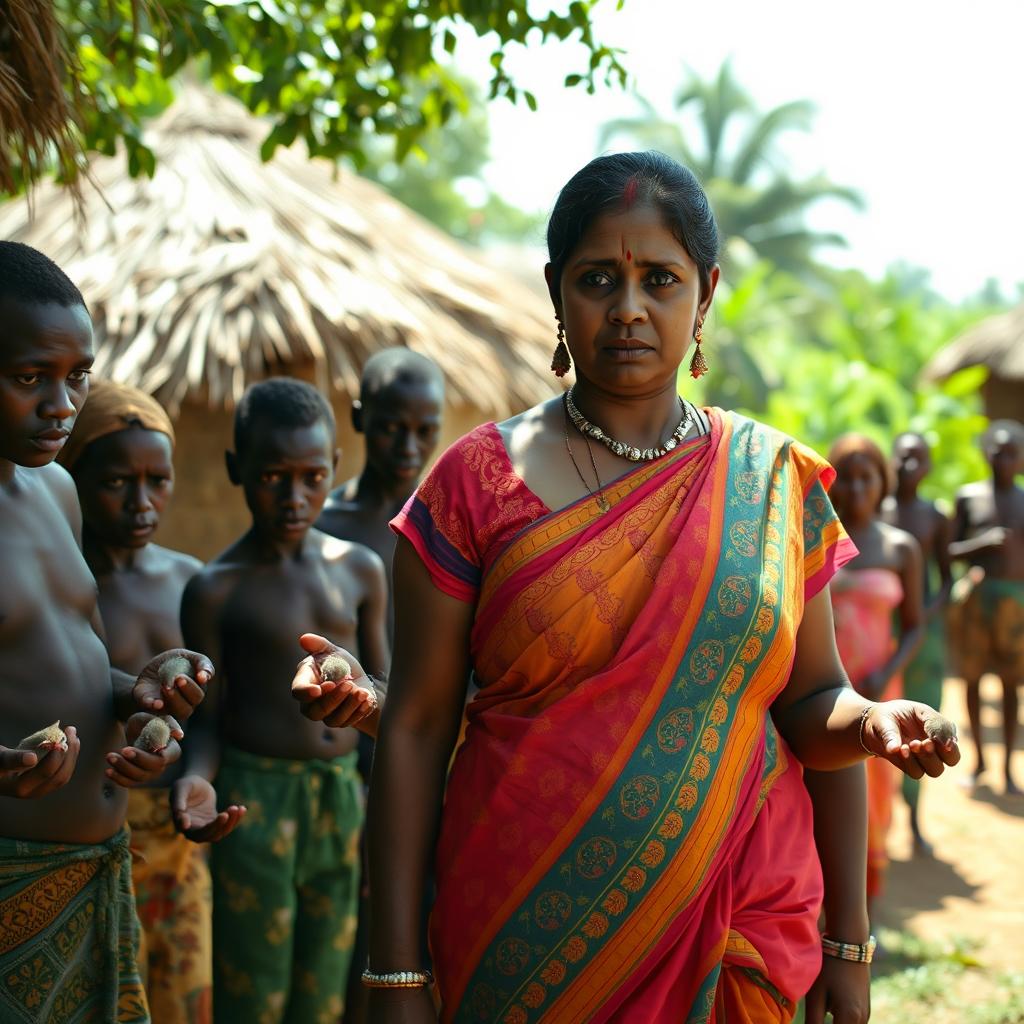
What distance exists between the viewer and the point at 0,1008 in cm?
227

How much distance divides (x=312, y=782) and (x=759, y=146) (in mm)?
34132

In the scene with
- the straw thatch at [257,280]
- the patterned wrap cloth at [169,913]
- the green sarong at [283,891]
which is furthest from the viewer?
the straw thatch at [257,280]

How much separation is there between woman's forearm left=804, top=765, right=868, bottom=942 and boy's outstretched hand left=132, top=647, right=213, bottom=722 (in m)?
1.12

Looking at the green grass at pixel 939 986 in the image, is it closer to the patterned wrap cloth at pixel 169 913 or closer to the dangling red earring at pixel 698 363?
the patterned wrap cloth at pixel 169 913

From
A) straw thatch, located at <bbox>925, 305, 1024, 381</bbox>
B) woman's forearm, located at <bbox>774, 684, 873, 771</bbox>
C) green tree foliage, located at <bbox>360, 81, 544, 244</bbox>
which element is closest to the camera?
woman's forearm, located at <bbox>774, 684, 873, 771</bbox>

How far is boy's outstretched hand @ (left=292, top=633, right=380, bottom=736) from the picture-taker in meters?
1.85

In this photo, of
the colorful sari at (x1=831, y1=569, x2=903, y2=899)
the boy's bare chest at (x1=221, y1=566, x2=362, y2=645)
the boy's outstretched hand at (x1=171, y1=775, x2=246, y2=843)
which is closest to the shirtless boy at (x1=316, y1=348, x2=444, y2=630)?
the boy's bare chest at (x1=221, y1=566, x2=362, y2=645)

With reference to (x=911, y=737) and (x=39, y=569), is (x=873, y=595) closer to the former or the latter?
(x=911, y=737)

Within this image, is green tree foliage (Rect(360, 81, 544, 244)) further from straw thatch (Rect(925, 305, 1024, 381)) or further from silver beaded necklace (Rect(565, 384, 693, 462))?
silver beaded necklace (Rect(565, 384, 693, 462))

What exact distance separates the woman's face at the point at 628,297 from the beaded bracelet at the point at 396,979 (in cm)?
100

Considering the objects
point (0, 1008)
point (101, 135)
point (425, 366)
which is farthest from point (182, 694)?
point (101, 135)

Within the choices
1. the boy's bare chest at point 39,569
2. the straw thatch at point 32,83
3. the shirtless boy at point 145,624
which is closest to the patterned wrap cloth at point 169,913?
the shirtless boy at point 145,624

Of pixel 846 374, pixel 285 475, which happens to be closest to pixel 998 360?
pixel 846 374

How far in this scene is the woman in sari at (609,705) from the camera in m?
1.93
